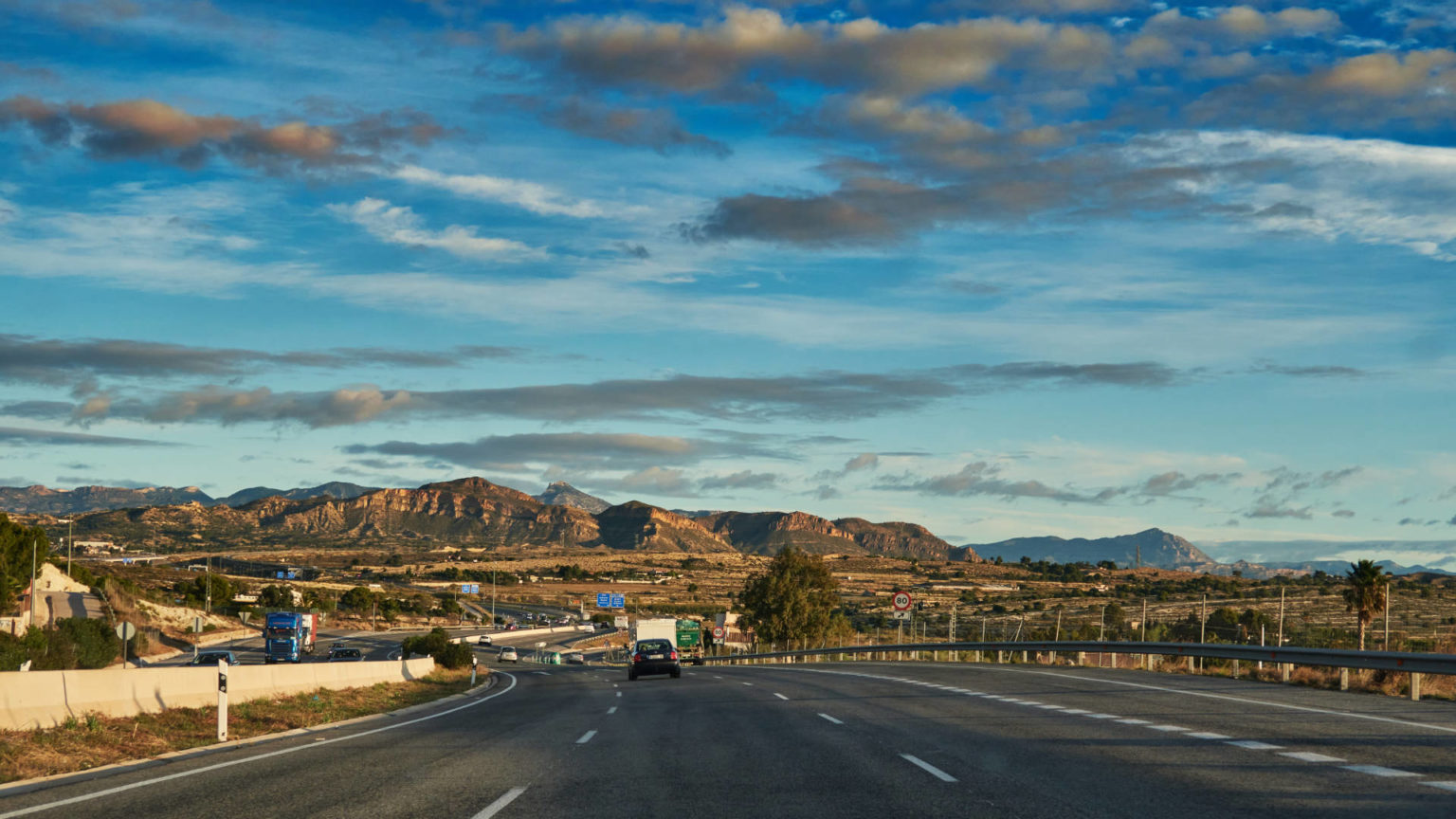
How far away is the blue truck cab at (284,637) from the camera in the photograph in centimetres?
7444

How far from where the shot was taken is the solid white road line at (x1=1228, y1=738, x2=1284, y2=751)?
13953 mm

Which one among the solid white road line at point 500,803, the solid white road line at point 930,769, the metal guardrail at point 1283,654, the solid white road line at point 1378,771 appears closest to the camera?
the solid white road line at point 500,803

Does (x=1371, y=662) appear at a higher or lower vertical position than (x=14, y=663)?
higher

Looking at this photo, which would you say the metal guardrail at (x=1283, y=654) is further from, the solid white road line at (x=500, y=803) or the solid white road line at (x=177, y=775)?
the solid white road line at (x=177, y=775)

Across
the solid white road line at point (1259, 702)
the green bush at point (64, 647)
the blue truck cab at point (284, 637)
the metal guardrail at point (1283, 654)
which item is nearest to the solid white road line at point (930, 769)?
the solid white road line at point (1259, 702)

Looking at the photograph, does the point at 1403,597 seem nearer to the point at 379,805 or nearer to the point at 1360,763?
the point at 1360,763

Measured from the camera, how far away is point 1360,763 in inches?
487

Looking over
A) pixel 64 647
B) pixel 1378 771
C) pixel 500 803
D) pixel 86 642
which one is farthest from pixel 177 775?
pixel 86 642

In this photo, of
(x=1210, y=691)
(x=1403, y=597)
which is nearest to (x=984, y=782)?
(x=1210, y=691)

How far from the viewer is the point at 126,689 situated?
64.4 ft

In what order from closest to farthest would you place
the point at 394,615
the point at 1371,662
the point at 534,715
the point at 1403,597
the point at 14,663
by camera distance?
the point at 1371,662 < the point at 534,715 < the point at 14,663 < the point at 1403,597 < the point at 394,615

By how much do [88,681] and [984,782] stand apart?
14.2 metres

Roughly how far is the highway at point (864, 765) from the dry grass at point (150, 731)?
4.01ft

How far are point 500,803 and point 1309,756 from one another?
8790 millimetres
